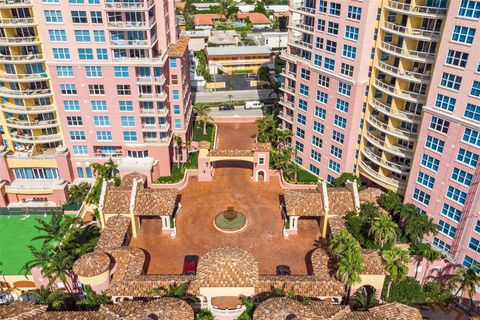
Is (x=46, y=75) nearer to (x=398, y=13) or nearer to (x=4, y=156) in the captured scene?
(x=4, y=156)

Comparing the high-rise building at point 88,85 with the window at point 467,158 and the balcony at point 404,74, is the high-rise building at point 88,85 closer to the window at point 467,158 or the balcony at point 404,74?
the balcony at point 404,74

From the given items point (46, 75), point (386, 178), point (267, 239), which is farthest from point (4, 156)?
point (386, 178)

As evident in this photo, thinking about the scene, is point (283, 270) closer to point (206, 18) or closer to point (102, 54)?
point (102, 54)

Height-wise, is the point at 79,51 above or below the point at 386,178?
above

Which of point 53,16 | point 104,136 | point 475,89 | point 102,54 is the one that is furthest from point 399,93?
point 53,16

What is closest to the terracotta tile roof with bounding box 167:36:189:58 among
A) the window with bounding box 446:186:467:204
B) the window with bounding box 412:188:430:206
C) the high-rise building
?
the high-rise building

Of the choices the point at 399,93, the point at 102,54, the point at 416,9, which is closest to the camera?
the point at 416,9
